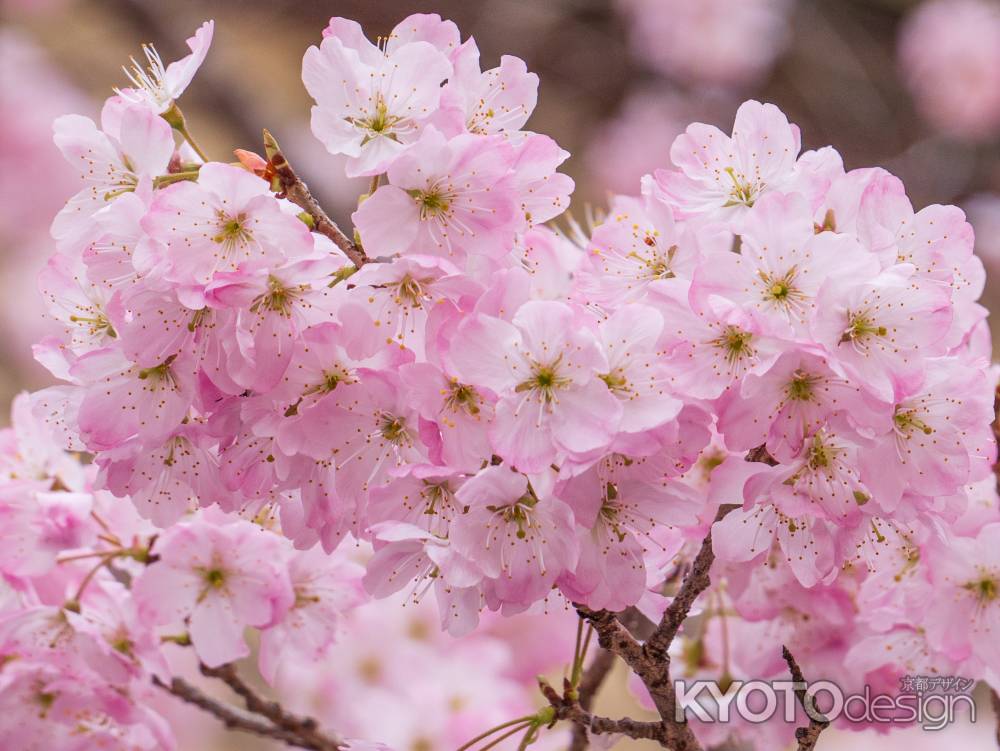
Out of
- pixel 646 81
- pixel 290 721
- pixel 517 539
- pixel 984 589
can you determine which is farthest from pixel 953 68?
pixel 517 539

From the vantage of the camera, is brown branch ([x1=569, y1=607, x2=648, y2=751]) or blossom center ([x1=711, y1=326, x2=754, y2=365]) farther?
brown branch ([x1=569, y1=607, x2=648, y2=751])

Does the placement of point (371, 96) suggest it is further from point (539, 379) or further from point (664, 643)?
point (664, 643)

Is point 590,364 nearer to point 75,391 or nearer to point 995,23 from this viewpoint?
point 75,391

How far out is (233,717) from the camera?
2.97ft

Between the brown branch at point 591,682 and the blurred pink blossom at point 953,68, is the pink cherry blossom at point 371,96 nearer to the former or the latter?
the brown branch at point 591,682

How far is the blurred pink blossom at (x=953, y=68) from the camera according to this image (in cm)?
321

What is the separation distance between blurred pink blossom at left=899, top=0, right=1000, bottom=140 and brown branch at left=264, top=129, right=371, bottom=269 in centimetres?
290

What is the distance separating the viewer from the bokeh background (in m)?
2.98

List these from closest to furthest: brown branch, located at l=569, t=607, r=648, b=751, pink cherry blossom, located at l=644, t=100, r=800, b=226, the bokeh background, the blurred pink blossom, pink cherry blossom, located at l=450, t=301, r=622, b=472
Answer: pink cherry blossom, located at l=450, t=301, r=622, b=472
pink cherry blossom, located at l=644, t=100, r=800, b=226
brown branch, located at l=569, t=607, r=648, b=751
the bokeh background
the blurred pink blossom

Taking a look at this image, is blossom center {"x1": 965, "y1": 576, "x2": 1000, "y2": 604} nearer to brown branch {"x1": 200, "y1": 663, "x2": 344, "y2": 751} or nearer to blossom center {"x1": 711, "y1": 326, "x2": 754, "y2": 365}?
blossom center {"x1": 711, "y1": 326, "x2": 754, "y2": 365}

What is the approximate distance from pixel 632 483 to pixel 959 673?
12.5 inches

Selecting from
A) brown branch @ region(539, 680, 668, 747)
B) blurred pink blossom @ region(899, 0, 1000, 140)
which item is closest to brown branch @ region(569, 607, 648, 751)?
brown branch @ region(539, 680, 668, 747)

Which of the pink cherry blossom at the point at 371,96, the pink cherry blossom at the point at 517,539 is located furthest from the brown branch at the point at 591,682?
the pink cherry blossom at the point at 371,96

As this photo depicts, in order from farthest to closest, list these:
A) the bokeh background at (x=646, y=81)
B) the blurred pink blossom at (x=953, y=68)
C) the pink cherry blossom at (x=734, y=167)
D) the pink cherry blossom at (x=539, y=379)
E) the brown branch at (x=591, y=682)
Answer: the blurred pink blossom at (x=953, y=68) → the bokeh background at (x=646, y=81) → the brown branch at (x=591, y=682) → the pink cherry blossom at (x=734, y=167) → the pink cherry blossom at (x=539, y=379)
